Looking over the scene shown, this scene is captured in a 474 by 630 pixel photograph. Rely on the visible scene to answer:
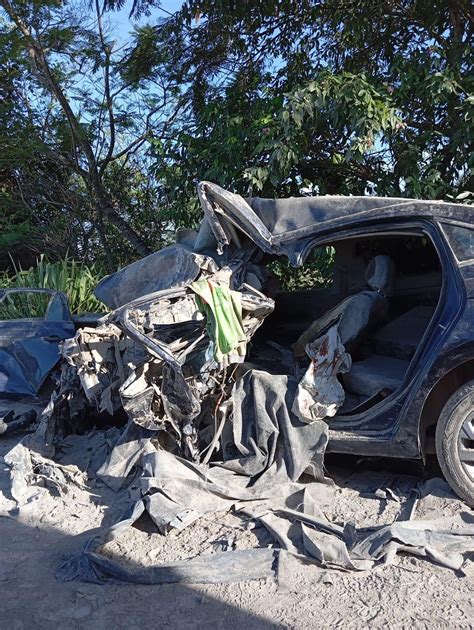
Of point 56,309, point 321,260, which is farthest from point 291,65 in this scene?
point 56,309

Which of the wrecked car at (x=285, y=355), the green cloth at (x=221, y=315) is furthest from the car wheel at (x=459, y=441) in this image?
the green cloth at (x=221, y=315)

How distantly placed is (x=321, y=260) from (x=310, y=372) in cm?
318

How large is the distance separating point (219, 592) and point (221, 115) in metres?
6.24

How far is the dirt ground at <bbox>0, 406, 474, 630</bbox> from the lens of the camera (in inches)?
112

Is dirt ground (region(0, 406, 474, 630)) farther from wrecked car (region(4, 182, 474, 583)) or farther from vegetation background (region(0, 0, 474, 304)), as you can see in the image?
vegetation background (region(0, 0, 474, 304))

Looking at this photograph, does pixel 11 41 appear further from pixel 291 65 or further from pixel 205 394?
pixel 205 394

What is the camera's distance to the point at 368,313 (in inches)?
187

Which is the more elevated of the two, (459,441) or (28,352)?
(28,352)

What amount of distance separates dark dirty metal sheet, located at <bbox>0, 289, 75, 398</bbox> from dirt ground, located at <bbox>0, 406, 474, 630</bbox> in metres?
2.20

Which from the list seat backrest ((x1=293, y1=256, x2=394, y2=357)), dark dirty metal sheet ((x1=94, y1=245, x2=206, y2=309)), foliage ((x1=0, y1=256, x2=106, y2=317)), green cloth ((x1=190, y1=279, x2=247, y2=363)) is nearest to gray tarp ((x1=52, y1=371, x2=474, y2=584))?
green cloth ((x1=190, y1=279, x2=247, y2=363))

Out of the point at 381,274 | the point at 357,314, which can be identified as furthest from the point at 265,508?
the point at 381,274

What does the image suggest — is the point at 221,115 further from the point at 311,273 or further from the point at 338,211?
the point at 338,211

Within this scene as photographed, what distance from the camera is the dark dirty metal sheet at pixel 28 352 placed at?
19.5 feet

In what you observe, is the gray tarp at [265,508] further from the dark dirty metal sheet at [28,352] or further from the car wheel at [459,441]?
the dark dirty metal sheet at [28,352]
